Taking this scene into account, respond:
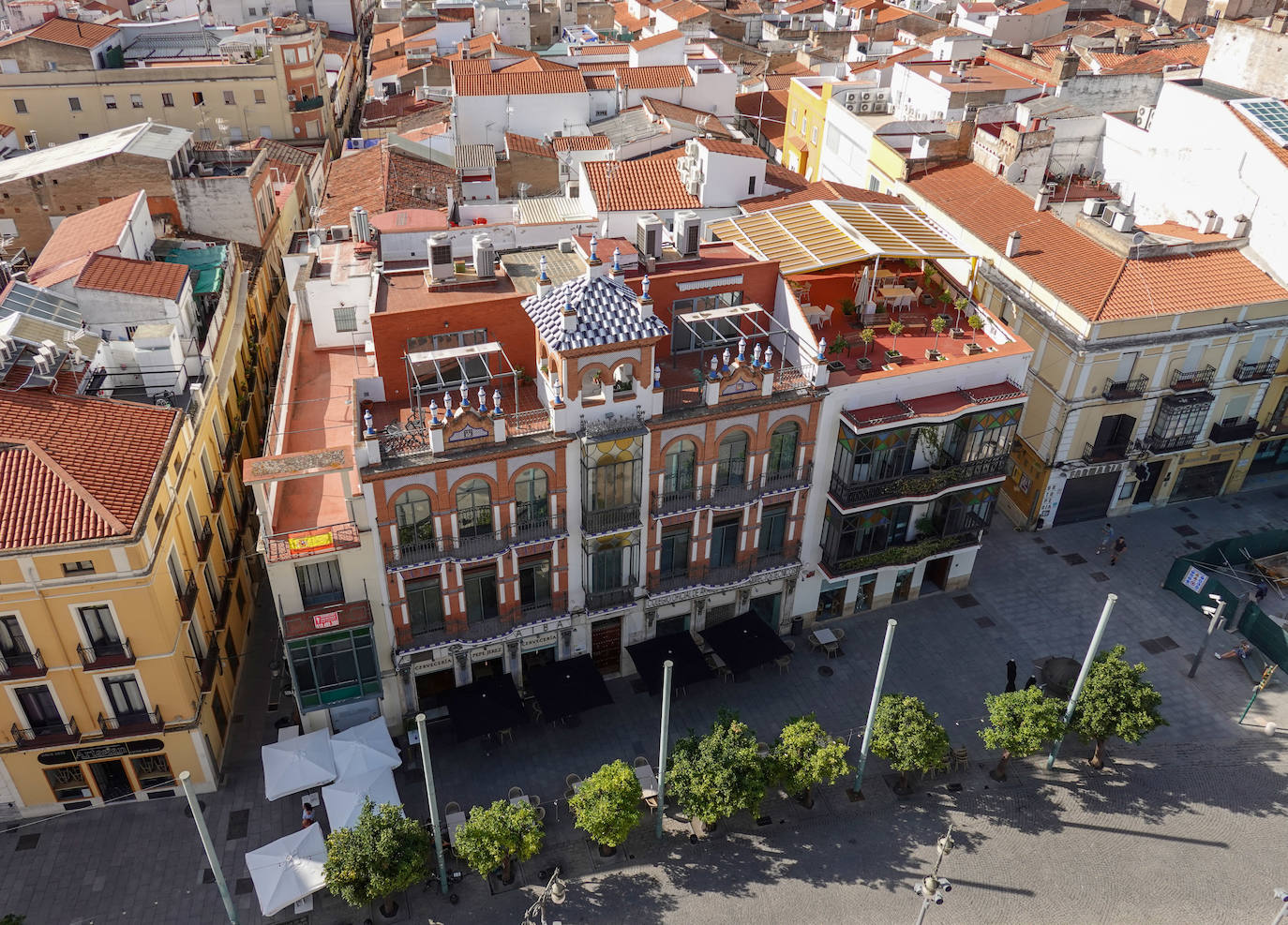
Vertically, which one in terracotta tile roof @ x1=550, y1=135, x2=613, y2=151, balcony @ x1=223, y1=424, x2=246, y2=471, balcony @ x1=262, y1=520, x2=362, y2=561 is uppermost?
terracotta tile roof @ x1=550, y1=135, x2=613, y2=151

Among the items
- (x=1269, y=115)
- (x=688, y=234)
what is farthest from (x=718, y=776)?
(x=1269, y=115)

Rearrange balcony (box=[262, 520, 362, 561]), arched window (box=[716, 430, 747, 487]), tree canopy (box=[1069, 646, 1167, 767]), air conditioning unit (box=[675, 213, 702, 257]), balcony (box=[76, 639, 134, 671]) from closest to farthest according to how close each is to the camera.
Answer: balcony (box=[76, 639, 134, 671]), balcony (box=[262, 520, 362, 561]), tree canopy (box=[1069, 646, 1167, 767]), arched window (box=[716, 430, 747, 487]), air conditioning unit (box=[675, 213, 702, 257])

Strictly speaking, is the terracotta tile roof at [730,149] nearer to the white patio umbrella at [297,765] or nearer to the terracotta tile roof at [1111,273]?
the terracotta tile roof at [1111,273]

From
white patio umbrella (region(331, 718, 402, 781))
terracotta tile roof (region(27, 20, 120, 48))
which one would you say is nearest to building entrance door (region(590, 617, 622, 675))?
white patio umbrella (region(331, 718, 402, 781))

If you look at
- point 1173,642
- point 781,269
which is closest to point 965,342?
point 781,269

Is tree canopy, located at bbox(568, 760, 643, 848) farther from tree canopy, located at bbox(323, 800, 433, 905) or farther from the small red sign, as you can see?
the small red sign

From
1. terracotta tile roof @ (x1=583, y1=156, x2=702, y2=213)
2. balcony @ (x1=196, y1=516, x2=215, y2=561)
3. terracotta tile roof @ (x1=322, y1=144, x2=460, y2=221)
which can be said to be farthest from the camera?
terracotta tile roof @ (x1=322, y1=144, x2=460, y2=221)

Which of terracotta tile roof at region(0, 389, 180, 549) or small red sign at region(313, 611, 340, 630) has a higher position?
terracotta tile roof at region(0, 389, 180, 549)

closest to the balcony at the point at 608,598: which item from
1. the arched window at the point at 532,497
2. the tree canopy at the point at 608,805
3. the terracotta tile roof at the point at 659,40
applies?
the arched window at the point at 532,497
